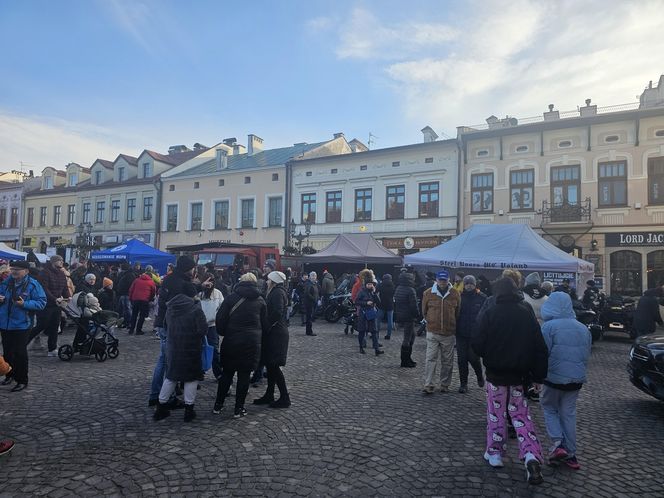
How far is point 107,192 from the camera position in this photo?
122 feet

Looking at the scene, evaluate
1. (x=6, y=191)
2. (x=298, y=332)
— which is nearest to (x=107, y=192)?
(x=6, y=191)

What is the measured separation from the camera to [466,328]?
6.75 m

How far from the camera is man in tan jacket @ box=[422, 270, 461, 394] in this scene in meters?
6.66

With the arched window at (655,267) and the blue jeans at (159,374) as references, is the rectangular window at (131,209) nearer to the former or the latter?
the blue jeans at (159,374)

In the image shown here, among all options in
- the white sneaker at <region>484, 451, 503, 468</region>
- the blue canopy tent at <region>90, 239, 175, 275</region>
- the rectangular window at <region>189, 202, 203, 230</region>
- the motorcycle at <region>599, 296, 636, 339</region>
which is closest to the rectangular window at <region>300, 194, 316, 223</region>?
the rectangular window at <region>189, 202, 203, 230</region>

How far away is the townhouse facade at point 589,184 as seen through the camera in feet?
64.4

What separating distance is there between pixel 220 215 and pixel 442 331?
90.8ft

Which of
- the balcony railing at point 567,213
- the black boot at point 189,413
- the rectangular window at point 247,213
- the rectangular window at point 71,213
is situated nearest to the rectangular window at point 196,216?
the rectangular window at point 247,213

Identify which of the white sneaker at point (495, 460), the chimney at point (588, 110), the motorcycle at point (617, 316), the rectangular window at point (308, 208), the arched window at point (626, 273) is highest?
the chimney at point (588, 110)

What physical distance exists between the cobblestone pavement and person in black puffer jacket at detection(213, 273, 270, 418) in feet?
1.20

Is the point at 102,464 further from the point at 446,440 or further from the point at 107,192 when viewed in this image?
the point at 107,192

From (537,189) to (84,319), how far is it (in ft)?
66.8

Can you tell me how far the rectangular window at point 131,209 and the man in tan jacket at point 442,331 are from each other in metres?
34.0

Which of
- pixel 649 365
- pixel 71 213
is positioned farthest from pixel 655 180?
pixel 71 213
